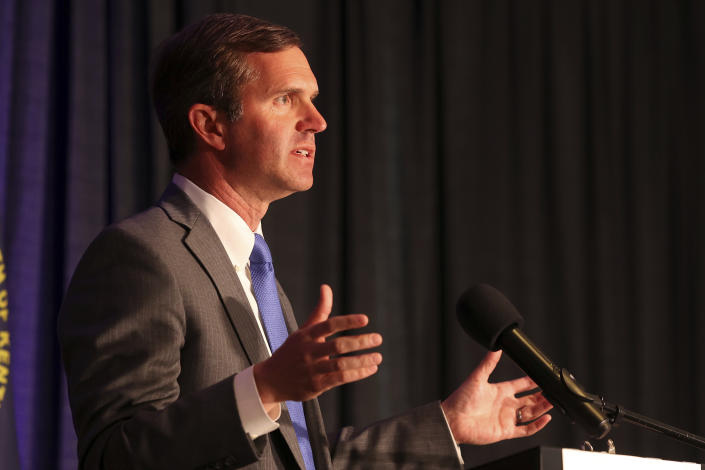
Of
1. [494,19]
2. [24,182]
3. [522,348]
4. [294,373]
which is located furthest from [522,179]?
[294,373]

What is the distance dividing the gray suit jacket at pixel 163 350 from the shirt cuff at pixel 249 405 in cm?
1

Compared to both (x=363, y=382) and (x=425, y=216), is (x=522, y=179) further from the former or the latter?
(x=363, y=382)

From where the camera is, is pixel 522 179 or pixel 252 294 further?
pixel 522 179

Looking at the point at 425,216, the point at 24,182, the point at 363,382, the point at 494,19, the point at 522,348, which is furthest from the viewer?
the point at 494,19

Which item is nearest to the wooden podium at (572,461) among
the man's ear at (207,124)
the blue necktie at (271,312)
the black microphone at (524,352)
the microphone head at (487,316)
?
the black microphone at (524,352)

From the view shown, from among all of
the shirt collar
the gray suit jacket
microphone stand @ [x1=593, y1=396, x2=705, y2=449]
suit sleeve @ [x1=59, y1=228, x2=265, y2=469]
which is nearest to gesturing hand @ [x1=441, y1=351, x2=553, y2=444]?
the gray suit jacket

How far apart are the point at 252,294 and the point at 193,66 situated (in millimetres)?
549

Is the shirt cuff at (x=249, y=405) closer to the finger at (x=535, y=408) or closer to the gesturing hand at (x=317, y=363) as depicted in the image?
the gesturing hand at (x=317, y=363)

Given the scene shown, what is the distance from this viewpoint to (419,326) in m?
3.53

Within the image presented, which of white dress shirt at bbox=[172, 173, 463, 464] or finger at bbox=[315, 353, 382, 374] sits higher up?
white dress shirt at bbox=[172, 173, 463, 464]

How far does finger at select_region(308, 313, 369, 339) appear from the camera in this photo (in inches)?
45.0

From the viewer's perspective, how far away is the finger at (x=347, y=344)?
3.71ft

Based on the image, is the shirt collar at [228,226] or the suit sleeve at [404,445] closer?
the shirt collar at [228,226]

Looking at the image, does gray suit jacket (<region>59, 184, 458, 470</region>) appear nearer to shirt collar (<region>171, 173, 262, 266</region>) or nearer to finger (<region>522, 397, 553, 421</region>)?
shirt collar (<region>171, 173, 262, 266</region>)
